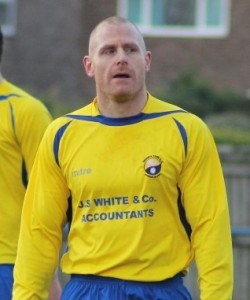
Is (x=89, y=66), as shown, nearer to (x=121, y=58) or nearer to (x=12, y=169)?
(x=121, y=58)

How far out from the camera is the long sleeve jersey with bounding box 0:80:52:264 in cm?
634

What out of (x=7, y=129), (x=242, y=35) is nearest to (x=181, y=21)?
(x=242, y=35)

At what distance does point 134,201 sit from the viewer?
5086 mm

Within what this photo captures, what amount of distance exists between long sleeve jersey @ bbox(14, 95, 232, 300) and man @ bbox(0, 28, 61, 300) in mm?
1058

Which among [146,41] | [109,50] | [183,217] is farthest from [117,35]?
[146,41]

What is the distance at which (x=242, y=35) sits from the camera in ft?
87.3

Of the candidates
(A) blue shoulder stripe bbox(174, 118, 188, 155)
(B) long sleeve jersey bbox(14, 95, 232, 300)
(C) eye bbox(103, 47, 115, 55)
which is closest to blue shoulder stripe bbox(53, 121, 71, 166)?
(B) long sleeve jersey bbox(14, 95, 232, 300)

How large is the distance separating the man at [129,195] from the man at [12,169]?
3.51 ft

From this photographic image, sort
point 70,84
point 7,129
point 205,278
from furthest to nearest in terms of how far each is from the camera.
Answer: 1. point 70,84
2. point 7,129
3. point 205,278

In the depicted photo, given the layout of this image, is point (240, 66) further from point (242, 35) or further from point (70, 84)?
point (70, 84)

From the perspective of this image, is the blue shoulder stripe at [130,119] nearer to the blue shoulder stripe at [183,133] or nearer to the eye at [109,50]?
the blue shoulder stripe at [183,133]

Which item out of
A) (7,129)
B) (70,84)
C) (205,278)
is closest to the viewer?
(205,278)

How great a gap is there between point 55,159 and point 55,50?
21.1m

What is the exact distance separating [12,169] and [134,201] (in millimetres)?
1439
